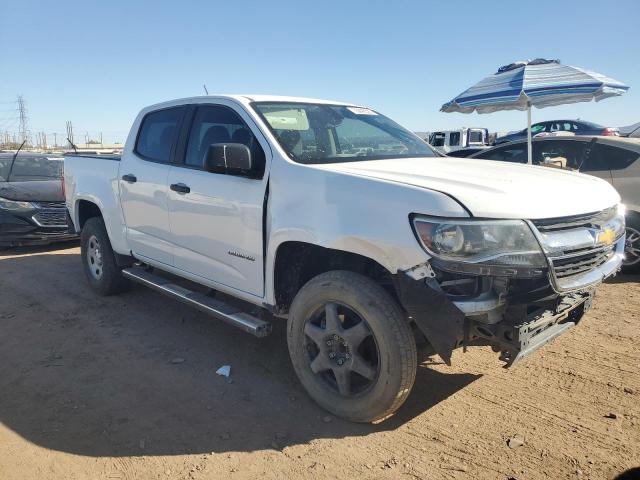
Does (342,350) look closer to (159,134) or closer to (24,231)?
(159,134)

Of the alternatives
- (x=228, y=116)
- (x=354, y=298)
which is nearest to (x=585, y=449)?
(x=354, y=298)

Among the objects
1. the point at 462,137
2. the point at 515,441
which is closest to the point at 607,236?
the point at 515,441

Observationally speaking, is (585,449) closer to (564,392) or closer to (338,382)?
(564,392)

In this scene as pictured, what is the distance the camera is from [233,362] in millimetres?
3963

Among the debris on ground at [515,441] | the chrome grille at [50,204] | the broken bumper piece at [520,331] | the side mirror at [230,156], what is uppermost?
the side mirror at [230,156]

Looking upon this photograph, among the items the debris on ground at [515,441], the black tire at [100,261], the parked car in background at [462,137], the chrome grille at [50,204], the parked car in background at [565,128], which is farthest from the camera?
the parked car in background at [462,137]

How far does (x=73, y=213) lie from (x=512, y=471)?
17.4 ft

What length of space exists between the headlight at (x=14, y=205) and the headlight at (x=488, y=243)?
781cm

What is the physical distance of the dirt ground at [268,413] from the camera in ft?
8.87

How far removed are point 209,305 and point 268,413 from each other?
3.33ft

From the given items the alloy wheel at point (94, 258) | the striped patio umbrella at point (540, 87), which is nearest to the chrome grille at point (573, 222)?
the striped patio umbrella at point (540, 87)

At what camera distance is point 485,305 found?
8.09 feet

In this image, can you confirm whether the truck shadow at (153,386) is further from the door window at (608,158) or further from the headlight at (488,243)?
the door window at (608,158)

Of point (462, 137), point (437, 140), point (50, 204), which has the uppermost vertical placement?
point (462, 137)
